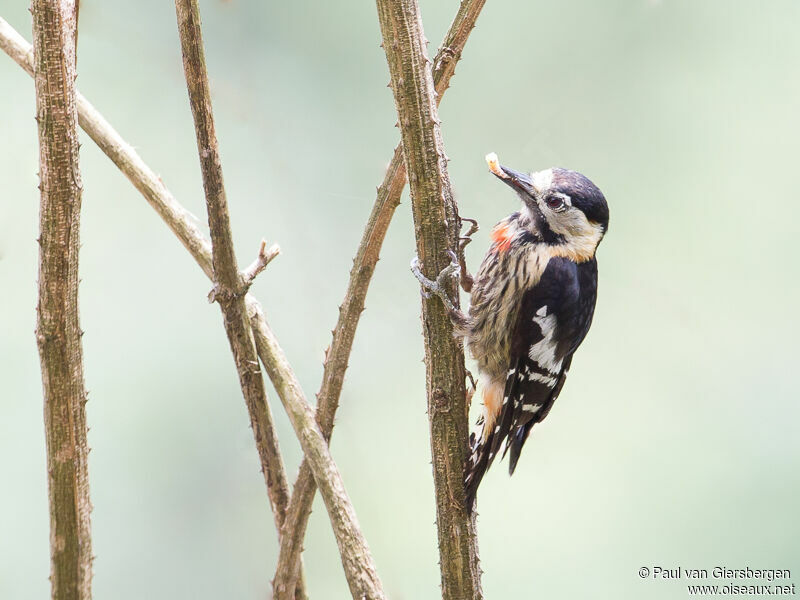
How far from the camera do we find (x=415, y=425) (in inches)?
103

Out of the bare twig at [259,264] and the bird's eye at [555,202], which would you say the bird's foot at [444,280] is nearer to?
the bare twig at [259,264]

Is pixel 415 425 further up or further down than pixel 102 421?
further down

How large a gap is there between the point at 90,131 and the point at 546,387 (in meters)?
1.16

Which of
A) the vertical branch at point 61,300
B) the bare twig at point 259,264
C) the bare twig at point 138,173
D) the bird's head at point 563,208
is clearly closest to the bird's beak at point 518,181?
the bird's head at point 563,208

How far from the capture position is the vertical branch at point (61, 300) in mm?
1280

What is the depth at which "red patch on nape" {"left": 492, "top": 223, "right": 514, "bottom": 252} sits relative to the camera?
185cm

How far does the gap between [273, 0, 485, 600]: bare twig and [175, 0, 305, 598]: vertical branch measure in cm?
9

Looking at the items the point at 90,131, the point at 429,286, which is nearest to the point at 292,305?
the point at 90,131

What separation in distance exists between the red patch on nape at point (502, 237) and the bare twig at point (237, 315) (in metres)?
0.60

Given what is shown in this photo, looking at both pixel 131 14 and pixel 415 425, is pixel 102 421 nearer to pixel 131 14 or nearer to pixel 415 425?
pixel 415 425
